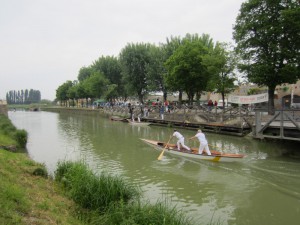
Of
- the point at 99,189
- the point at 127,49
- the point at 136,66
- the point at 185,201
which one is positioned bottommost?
the point at 185,201

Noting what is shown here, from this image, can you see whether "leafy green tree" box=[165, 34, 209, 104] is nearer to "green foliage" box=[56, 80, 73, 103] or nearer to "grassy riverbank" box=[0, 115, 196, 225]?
"grassy riverbank" box=[0, 115, 196, 225]

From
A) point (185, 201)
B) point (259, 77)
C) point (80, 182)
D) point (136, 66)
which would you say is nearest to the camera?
point (80, 182)

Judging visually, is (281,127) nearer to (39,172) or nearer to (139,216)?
(139,216)

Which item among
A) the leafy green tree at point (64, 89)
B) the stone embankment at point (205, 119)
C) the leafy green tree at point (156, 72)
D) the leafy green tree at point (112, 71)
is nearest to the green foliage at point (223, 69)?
the stone embankment at point (205, 119)

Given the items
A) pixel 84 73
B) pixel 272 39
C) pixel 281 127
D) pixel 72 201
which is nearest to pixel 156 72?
pixel 272 39

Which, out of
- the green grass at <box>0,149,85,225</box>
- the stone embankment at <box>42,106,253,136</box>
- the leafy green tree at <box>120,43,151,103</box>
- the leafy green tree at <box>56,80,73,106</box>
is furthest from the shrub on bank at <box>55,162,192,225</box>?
the leafy green tree at <box>56,80,73,106</box>

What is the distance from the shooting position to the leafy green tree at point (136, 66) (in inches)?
2254

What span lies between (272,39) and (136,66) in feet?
117

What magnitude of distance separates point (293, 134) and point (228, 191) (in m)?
8.46

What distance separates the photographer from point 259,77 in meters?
23.8

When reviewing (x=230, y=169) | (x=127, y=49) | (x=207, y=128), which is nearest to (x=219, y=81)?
(x=207, y=128)

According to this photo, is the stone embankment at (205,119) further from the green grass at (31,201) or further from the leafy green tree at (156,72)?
the green grass at (31,201)

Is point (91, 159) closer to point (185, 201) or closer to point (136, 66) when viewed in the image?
point (185, 201)

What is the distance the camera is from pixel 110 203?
8031mm
